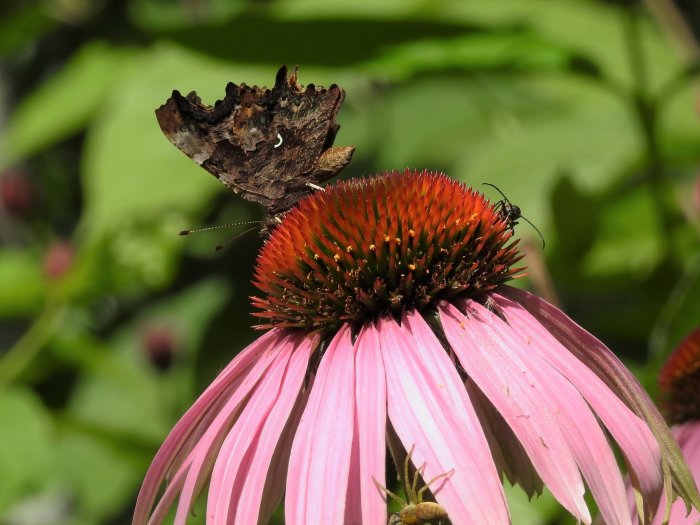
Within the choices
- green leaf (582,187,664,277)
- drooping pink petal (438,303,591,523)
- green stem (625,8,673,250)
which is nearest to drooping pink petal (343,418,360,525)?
drooping pink petal (438,303,591,523)

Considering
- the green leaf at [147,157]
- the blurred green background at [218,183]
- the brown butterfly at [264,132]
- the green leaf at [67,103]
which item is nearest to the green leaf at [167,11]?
the blurred green background at [218,183]

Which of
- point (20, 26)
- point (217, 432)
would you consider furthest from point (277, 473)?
point (20, 26)

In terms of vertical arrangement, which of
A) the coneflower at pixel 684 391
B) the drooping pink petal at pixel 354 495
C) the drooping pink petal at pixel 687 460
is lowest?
the drooping pink petal at pixel 687 460

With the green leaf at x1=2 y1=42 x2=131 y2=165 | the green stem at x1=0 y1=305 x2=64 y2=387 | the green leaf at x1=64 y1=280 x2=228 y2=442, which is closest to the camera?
the green stem at x1=0 y1=305 x2=64 y2=387

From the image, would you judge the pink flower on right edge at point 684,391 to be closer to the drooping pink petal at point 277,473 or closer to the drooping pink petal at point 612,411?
the drooping pink petal at point 612,411

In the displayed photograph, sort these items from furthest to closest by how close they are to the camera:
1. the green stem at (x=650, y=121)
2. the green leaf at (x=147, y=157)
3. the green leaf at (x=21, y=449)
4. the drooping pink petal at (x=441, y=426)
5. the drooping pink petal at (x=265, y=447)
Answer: the green leaf at (x=147, y=157) < the green leaf at (x=21, y=449) < the green stem at (x=650, y=121) < the drooping pink petal at (x=265, y=447) < the drooping pink petal at (x=441, y=426)

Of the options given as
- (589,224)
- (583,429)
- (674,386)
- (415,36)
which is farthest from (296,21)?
(583,429)

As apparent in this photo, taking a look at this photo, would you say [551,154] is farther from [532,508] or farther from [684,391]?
[684,391]

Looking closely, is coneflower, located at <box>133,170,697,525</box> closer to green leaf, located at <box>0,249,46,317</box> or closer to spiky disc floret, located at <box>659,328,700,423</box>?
spiky disc floret, located at <box>659,328,700,423</box>
